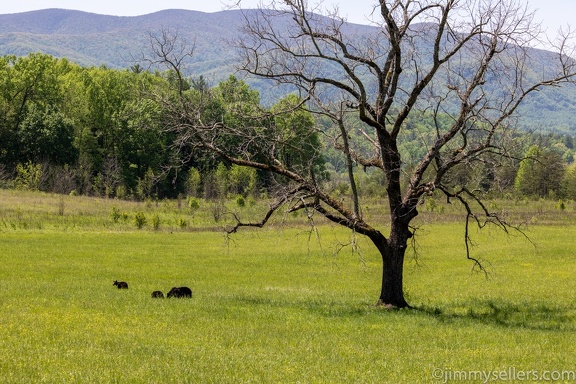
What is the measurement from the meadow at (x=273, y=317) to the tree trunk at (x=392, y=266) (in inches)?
26.1

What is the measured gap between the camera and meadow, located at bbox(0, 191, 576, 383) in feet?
38.8

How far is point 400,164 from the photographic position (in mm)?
20172

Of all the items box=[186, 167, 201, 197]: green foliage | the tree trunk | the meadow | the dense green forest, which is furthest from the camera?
box=[186, 167, 201, 197]: green foliage

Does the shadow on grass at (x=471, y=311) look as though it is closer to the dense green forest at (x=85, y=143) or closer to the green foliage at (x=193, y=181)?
the dense green forest at (x=85, y=143)

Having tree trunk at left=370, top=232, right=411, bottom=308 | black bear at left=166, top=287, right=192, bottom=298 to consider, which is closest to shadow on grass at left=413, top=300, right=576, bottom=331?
tree trunk at left=370, top=232, right=411, bottom=308

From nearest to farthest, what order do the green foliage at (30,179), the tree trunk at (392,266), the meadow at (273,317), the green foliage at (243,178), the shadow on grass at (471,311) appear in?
the meadow at (273,317), the shadow on grass at (471,311), the tree trunk at (392,266), the green foliage at (30,179), the green foliage at (243,178)

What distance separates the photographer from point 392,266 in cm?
2078

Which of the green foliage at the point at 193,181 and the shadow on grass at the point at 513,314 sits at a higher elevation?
the green foliage at the point at 193,181

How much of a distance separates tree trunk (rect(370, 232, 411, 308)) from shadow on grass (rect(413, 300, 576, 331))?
0.74 m

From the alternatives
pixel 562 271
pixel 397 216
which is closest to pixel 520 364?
pixel 397 216

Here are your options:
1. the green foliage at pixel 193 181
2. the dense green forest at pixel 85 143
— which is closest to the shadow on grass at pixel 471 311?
the dense green forest at pixel 85 143

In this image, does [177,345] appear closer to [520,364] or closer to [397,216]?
[520,364]

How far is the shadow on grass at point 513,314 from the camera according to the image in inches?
739

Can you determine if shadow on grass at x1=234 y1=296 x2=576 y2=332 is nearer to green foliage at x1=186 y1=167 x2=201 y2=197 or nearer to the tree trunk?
the tree trunk
